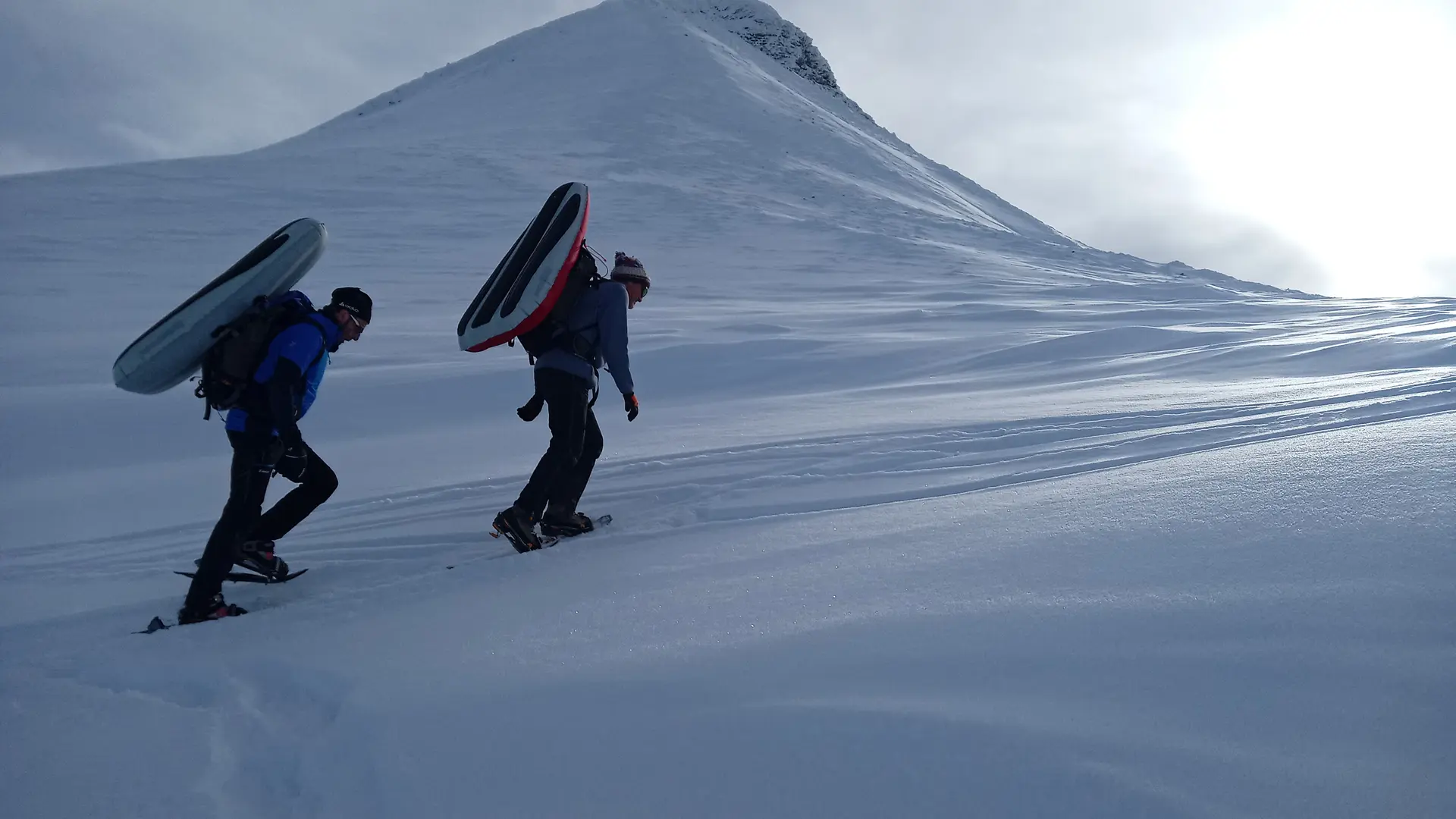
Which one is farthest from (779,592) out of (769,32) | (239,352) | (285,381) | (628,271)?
(769,32)

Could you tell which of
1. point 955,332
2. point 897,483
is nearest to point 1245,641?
point 897,483

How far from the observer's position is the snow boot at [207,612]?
3236mm

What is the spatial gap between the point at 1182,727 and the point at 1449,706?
55 centimetres

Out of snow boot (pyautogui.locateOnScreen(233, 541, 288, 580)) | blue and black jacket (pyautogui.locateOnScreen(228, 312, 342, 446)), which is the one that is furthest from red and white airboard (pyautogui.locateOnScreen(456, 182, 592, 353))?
snow boot (pyautogui.locateOnScreen(233, 541, 288, 580))

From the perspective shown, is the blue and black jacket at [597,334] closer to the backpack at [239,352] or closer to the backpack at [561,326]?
the backpack at [561,326]

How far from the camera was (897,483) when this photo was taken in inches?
179

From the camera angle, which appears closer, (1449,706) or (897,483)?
(1449,706)

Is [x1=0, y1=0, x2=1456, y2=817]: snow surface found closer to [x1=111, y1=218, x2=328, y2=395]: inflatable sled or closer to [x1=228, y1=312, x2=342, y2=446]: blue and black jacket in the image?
[x1=228, y1=312, x2=342, y2=446]: blue and black jacket

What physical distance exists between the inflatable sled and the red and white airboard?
0.80m

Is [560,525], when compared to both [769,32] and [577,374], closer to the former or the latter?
[577,374]

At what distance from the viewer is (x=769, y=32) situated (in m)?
80.9

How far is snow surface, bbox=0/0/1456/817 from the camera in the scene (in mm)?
1777

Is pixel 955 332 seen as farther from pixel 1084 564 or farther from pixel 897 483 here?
pixel 1084 564

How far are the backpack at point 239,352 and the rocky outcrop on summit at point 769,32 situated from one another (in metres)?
76.4
